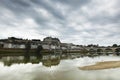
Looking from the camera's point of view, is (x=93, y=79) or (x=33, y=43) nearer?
(x=93, y=79)

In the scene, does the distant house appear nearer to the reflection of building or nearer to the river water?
the reflection of building

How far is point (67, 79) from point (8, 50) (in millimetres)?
82439

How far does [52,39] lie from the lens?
186375 mm

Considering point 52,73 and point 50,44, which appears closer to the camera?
point 52,73

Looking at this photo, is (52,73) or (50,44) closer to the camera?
(52,73)

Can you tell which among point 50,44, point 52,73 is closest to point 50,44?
point 50,44

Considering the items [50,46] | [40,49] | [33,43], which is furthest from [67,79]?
[50,46]

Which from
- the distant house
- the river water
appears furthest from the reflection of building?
the river water

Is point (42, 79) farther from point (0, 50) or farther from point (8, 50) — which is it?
point (8, 50)

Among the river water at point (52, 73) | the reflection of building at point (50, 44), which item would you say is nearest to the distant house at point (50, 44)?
the reflection of building at point (50, 44)

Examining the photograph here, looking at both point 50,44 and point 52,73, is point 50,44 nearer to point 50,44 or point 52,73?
point 50,44

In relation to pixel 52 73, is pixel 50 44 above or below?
above

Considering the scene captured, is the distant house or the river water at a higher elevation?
the distant house

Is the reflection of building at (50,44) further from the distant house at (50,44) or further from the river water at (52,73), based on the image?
the river water at (52,73)
